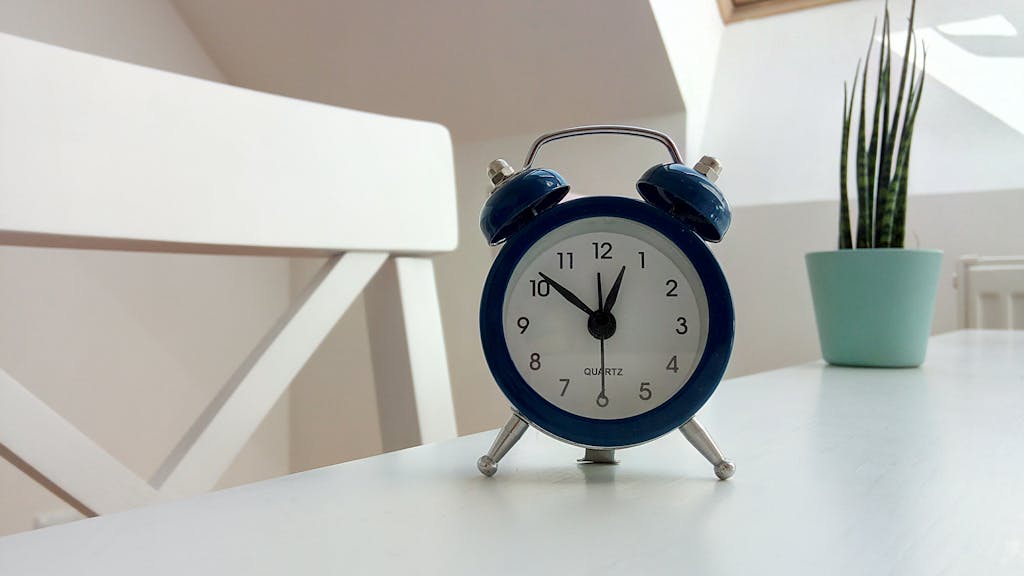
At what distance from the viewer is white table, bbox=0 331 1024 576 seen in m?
0.25

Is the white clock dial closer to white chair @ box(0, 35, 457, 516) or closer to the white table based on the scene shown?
the white table

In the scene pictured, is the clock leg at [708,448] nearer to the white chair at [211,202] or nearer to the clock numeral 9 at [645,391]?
the clock numeral 9 at [645,391]

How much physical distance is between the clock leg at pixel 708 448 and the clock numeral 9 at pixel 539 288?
96mm

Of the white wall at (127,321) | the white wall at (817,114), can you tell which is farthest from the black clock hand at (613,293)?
the white wall at (127,321)

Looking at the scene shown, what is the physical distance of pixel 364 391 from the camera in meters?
3.11

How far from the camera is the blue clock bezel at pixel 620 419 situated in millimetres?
380

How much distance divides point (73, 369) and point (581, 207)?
8.19 feet

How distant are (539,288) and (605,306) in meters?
0.04

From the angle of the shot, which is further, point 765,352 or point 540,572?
point 765,352

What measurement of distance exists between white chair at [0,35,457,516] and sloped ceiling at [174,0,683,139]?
1.47 metres

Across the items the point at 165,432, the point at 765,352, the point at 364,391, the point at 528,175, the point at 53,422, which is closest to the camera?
the point at 528,175

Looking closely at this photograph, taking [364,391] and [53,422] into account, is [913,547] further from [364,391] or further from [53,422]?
[364,391]

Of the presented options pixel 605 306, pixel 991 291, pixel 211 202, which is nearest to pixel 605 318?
pixel 605 306

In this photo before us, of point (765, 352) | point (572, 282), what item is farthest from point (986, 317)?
A: point (572, 282)
